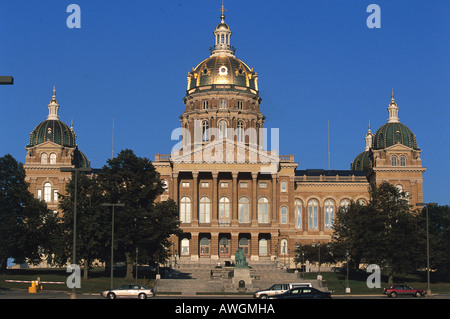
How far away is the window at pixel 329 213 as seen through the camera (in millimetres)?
138375

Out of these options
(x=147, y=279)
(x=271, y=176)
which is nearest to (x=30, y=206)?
(x=147, y=279)

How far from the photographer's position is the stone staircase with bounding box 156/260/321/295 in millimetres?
94375

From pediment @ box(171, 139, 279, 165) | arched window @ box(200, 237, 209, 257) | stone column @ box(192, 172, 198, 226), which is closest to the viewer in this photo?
stone column @ box(192, 172, 198, 226)

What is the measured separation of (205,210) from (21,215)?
36123 millimetres

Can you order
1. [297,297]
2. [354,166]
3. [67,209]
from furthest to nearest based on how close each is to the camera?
[354,166]
[67,209]
[297,297]

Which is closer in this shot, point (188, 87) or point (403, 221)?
point (403, 221)

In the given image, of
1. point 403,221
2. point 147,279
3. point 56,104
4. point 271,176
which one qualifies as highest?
point 56,104

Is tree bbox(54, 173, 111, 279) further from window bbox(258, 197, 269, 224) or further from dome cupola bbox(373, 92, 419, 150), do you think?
dome cupola bbox(373, 92, 419, 150)

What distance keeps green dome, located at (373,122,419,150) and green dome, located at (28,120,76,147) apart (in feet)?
164

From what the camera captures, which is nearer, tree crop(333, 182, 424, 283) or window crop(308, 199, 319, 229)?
tree crop(333, 182, 424, 283)

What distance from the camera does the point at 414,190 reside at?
133 m

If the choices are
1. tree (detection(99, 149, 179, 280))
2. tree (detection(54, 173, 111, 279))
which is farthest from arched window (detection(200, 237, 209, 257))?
tree (detection(54, 173, 111, 279))
